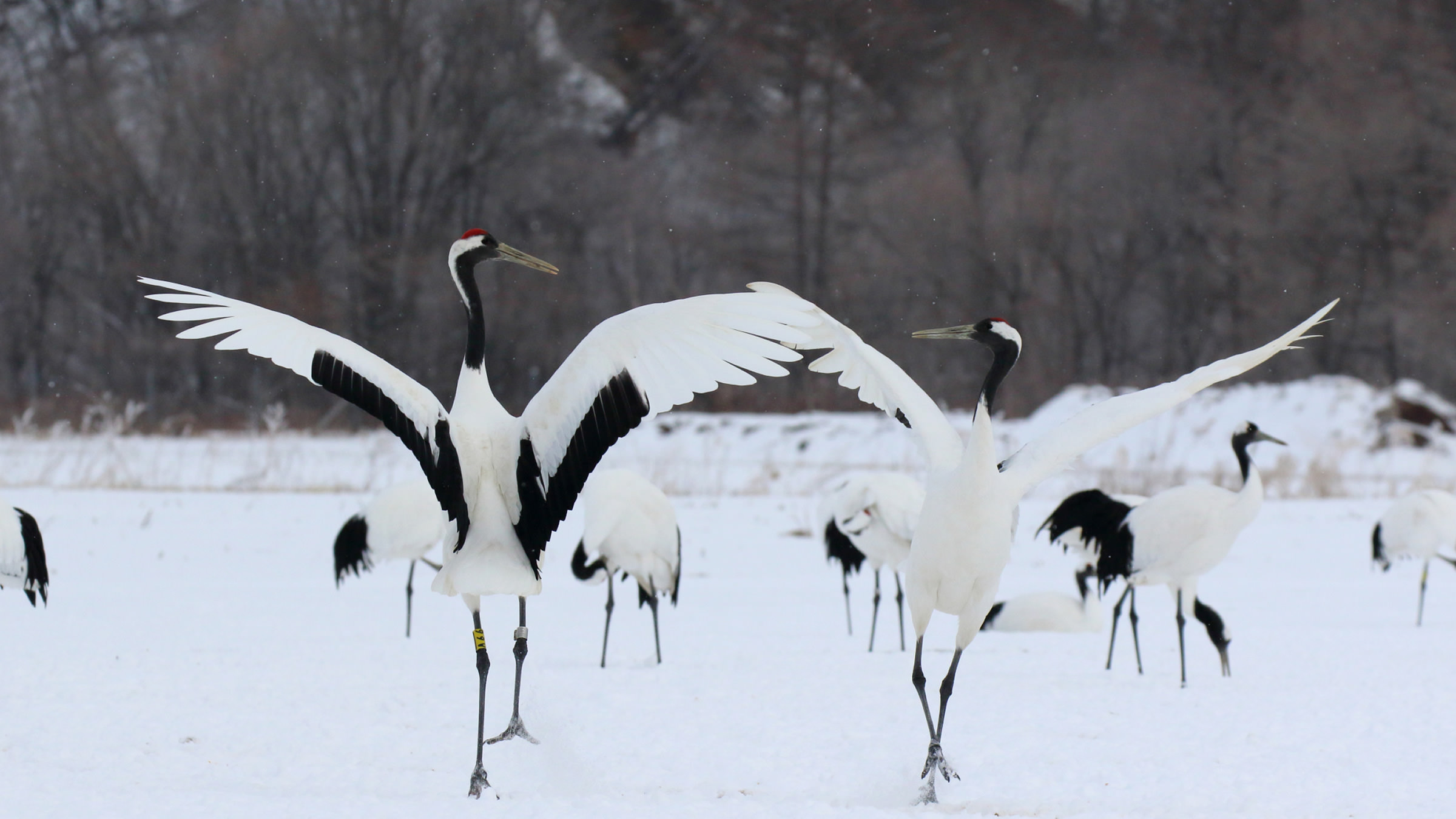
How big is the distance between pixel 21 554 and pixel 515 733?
2.37 meters

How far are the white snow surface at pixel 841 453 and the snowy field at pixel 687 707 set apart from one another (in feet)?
17.3

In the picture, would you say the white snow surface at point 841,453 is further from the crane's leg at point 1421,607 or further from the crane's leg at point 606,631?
the crane's leg at point 606,631

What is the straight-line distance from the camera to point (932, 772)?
4.36 metres

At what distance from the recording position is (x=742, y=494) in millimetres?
14828

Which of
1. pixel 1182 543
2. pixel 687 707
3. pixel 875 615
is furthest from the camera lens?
pixel 875 615

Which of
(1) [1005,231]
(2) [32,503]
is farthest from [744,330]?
(1) [1005,231]

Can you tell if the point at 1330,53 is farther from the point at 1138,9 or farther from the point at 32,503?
the point at 32,503

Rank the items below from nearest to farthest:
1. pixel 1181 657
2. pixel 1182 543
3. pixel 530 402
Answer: pixel 530 402 → pixel 1181 657 → pixel 1182 543

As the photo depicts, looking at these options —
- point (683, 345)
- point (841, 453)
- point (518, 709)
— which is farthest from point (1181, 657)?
point (841, 453)

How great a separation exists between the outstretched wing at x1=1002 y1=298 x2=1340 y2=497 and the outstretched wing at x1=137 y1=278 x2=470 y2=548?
1.69 metres

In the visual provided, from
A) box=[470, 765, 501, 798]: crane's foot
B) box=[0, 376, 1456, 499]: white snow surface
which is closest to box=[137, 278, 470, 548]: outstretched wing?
box=[470, 765, 501, 798]: crane's foot

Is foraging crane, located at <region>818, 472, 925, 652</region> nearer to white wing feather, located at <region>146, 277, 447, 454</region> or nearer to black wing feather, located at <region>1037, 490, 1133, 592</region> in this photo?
black wing feather, located at <region>1037, 490, 1133, 592</region>

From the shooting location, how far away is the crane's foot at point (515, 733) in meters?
4.82

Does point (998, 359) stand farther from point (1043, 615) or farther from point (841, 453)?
point (841, 453)
